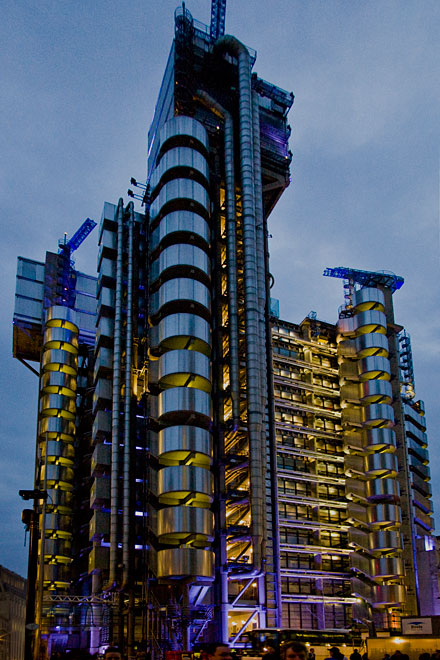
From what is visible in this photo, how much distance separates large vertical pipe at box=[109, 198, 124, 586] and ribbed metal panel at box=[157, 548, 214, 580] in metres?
7.42

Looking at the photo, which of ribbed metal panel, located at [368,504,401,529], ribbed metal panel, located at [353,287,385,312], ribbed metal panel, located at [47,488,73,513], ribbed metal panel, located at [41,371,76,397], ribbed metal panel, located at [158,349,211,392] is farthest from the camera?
ribbed metal panel, located at [353,287,385,312]

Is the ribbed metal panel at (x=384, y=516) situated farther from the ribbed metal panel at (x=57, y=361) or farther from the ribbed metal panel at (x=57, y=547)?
the ribbed metal panel at (x=57, y=361)

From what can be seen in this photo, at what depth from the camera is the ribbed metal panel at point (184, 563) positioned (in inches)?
2333

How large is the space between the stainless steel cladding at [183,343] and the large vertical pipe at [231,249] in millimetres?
2229

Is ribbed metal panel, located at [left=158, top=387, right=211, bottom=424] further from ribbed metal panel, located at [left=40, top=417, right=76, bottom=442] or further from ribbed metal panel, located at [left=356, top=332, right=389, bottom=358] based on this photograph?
ribbed metal panel, located at [left=356, top=332, right=389, bottom=358]

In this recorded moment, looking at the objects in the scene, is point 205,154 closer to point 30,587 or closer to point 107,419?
point 107,419

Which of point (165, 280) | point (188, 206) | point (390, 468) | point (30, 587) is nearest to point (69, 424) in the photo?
point (165, 280)

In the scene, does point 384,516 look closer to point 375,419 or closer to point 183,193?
point 375,419

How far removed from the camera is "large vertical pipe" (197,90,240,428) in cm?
6800

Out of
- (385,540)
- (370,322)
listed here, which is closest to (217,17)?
(370,322)

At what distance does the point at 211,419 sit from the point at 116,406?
11.0 meters

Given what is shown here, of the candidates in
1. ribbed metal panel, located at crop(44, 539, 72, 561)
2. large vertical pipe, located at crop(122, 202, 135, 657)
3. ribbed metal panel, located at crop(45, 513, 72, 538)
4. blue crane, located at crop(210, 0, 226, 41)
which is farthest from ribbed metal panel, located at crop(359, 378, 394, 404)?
blue crane, located at crop(210, 0, 226, 41)

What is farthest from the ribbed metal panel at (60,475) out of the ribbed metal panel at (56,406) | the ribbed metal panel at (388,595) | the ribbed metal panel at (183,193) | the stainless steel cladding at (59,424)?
the ribbed metal panel at (388,595)

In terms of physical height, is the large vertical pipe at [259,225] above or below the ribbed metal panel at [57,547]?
above
